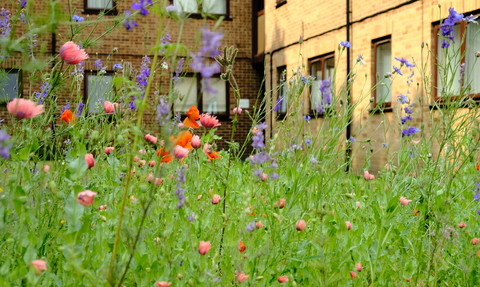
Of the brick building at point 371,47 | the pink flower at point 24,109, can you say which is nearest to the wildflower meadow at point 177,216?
the pink flower at point 24,109

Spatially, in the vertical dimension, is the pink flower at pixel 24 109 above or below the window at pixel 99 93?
below

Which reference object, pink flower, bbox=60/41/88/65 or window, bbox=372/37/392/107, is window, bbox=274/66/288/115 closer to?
pink flower, bbox=60/41/88/65

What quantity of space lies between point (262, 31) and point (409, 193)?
12.5 metres

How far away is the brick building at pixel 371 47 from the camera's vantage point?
26.5 ft

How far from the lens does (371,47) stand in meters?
9.82

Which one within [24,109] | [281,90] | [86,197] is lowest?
[86,197]

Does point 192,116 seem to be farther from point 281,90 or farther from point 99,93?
point 281,90

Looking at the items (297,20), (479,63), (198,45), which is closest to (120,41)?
(297,20)

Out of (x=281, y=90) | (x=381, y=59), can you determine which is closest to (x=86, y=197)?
(x=381, y=59)

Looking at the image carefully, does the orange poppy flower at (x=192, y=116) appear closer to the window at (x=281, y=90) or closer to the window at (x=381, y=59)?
the window at (x=281, y=90)

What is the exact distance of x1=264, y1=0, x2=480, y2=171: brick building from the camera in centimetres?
807

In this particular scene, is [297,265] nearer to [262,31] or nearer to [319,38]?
[319,38]

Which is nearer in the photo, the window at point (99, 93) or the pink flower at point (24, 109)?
the pink flower at point (24, 109)

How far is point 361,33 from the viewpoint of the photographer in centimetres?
1011
